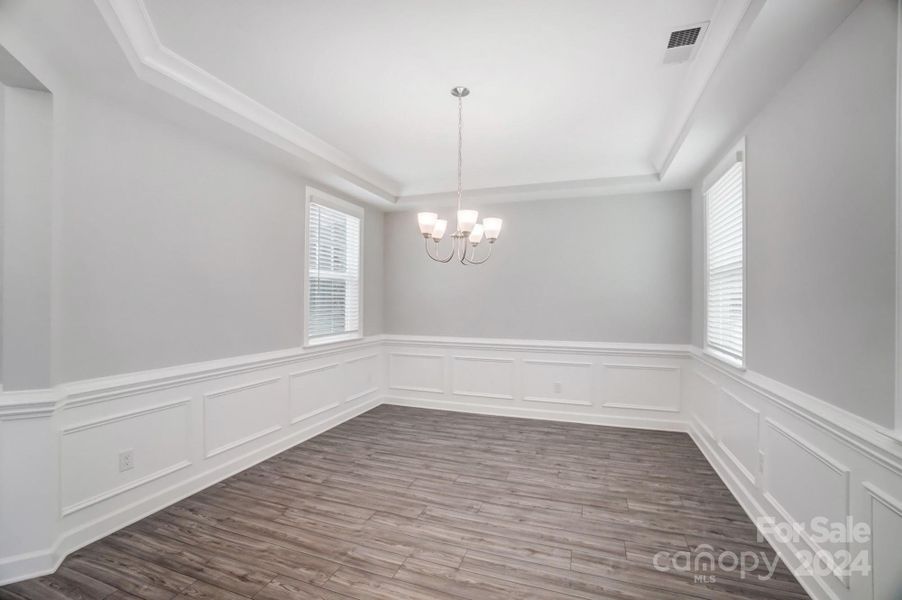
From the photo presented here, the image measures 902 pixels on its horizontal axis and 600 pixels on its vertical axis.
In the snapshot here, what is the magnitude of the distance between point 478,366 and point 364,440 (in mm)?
1696

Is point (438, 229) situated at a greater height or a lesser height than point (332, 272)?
greater

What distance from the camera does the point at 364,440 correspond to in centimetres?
395

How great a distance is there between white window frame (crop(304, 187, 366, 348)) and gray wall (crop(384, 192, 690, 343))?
22.3 inches

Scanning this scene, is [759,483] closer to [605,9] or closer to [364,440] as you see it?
[605,9]

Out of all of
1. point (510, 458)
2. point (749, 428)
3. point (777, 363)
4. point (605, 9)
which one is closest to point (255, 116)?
point (605, 9)

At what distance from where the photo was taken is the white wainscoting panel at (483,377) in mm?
4852

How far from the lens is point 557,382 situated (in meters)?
4.66

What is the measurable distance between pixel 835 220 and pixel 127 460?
4.00 meters

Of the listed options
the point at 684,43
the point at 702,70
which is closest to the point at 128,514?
the point at 684,43

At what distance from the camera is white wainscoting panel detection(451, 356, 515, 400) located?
4852mm

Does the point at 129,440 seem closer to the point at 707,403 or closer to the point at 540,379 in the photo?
the point at 540,379

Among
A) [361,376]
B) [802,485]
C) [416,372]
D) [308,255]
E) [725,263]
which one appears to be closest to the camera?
[802,485]

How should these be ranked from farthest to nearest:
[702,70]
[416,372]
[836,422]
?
[416,372], [702,70], [836,422]

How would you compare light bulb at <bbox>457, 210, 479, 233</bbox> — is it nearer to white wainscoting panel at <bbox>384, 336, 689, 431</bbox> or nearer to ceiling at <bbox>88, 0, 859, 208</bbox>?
ceiling at <bbox>88, 0, 859, 208</bbox>
